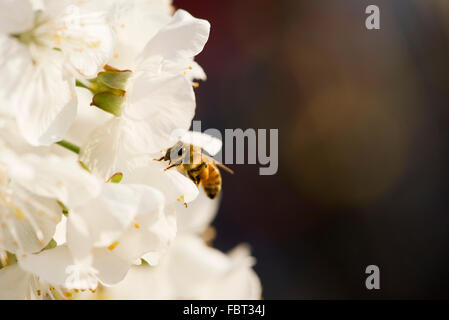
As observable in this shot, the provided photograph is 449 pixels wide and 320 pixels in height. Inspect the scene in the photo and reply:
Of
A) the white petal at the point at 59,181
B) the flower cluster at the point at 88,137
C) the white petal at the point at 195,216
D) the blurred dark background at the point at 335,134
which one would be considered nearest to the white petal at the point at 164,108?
the flower cluster at the point at 88,137

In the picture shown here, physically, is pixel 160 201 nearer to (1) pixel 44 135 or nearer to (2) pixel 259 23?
(1) pixel 44 135

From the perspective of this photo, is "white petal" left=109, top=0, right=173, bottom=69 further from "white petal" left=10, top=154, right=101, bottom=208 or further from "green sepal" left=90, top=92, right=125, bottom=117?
"white petal" left=10, top=154, right=101, bottom=208

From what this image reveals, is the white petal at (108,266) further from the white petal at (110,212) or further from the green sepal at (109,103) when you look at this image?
the green sepal at (109,103)

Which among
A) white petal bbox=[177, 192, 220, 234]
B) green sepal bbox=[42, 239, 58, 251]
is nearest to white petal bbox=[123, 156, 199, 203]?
green sepal bbox=[42, 239, 58, 251]

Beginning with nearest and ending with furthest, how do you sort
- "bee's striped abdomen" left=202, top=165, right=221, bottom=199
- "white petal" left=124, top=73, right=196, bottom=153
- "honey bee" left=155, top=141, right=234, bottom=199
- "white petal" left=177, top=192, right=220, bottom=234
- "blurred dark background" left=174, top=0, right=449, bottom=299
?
"white petal" left=124, top=73, right=196, bottom=153 → "honey bee" left=155, top=141, right=234, bottom=199 → "bee's striped abdomen" left=202, top=165, right=221, bottom=199 → "white petal" left=177, top=192, right=220, bottom=234 → "blurred dark background" left=174, top=0, right=449, bottom=299

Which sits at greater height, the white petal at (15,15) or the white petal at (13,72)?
the white petal at (15,15)

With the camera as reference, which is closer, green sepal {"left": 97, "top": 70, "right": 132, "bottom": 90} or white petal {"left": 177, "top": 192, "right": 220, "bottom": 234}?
green sepal {"left": 97, "top": 70, "right": 132, "bottom": 90}

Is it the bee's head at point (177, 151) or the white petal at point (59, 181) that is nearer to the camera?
the white petal at point (59, 181)
